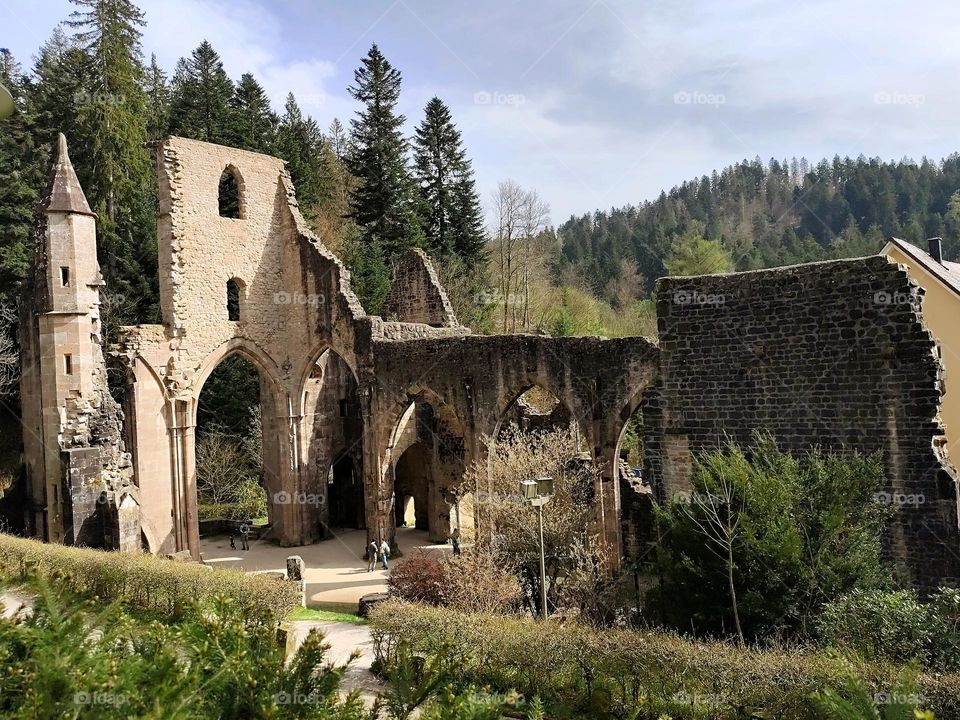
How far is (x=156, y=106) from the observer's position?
109ft

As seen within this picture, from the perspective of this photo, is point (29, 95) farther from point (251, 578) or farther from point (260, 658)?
point (260, 658)

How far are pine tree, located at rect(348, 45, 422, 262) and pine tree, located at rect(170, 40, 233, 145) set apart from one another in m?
5.86

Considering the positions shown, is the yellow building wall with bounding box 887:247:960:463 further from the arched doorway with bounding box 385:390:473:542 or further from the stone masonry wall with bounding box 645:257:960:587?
the arched doorway with bounding box 385:390:473:542

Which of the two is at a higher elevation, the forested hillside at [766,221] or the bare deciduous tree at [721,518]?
the forested hillside at [766,221]

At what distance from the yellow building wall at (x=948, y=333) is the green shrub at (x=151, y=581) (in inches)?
562

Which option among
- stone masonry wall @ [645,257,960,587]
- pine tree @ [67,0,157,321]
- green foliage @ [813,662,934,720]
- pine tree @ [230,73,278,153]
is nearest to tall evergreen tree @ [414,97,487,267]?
pine tree @ [230,73,278,153]

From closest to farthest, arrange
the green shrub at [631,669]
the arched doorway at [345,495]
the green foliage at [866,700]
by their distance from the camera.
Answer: the green foliage at [866,700]
the green shrub at [631,669]
the arched doorway at [345,495]

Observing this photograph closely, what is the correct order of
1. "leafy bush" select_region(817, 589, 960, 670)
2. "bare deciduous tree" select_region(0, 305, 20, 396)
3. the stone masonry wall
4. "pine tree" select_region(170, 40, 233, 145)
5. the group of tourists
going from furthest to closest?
"pine tree" select_region(170, 40, 233, 145), "bare deciduous tree" select_region(0, 305, 20, 396), the group of tourists, the stone masonry wall, "leafy bush" select_region(817, 589, 960, 670)

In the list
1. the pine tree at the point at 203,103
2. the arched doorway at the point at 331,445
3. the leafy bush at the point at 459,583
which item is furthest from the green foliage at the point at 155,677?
the pine tree at the point at 203,103

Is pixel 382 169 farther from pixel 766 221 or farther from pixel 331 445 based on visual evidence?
pixel 766 221

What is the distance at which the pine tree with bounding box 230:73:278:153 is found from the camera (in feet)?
110

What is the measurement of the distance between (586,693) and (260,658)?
3.42 m

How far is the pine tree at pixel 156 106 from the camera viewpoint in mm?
32312

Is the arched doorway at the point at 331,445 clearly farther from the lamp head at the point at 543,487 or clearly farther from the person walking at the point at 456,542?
the lamp head at the point at 543,487
